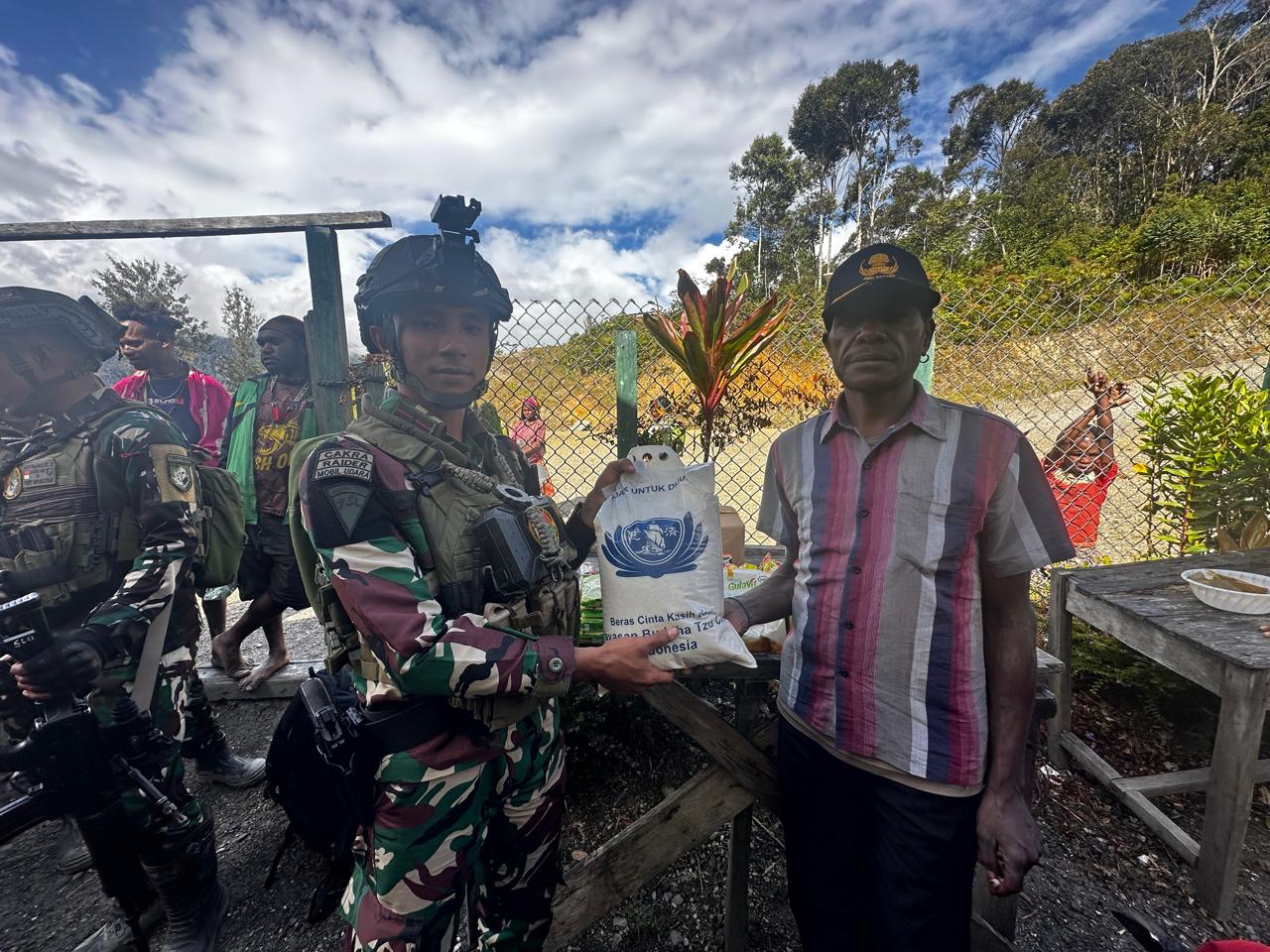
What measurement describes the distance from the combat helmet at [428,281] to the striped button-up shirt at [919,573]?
3.64 ft

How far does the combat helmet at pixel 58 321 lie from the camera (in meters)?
1.71

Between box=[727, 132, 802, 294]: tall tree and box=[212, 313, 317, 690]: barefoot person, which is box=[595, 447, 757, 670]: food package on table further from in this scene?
box=[727, 132, 802, 294]: tall tree

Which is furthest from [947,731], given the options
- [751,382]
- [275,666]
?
[275,666]

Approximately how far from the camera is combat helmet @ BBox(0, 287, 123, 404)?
1.71 meters

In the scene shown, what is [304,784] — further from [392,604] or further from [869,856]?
[869,856]

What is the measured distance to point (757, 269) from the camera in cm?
3962

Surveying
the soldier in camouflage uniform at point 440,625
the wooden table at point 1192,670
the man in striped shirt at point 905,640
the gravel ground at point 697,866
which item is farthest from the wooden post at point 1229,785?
the soldier in camouflage uniform at point 440,625

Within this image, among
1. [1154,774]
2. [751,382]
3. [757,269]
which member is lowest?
[1154,774]

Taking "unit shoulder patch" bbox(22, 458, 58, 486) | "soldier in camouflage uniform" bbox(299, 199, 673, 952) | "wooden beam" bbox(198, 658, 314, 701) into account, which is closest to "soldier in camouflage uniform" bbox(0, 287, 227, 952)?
"unit shoulder patch" bbox(22, 458, 58, 486)

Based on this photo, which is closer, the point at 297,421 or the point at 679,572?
the point at 679,572

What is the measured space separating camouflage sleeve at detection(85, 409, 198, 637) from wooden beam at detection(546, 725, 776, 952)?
174 cm

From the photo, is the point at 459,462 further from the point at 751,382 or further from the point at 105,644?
the point at 751,382

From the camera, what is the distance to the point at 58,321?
1.79 metres

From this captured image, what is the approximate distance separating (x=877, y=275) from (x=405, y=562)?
1412mm
